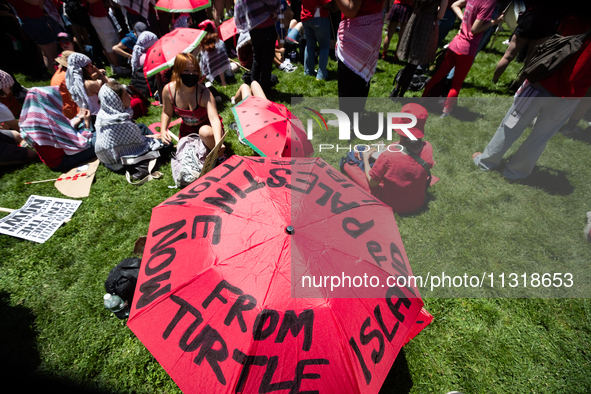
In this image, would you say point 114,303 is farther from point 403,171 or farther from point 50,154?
point 403,171

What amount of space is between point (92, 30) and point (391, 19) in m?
8.36

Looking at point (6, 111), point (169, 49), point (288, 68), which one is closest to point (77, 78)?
point (6, 111)

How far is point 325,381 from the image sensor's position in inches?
60.0

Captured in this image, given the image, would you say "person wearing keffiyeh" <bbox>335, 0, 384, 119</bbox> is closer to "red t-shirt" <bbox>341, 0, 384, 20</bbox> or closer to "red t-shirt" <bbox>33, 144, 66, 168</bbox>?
"red t-shirt" <bbox>341, 0, 384, 20</bbox>

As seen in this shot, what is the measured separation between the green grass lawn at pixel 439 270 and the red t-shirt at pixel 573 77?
1.60 meters

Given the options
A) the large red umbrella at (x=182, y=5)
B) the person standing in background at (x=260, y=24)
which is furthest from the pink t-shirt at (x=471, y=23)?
the large red umbrella at (x=182, y=5)

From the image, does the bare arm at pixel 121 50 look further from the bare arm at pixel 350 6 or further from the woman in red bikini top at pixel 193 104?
the bare arm at pixel 350 6

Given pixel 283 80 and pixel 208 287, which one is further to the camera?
pixel 283 80

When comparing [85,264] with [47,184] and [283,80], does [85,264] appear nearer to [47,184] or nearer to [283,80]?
[47,184]

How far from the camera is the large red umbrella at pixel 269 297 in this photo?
1.52 meters

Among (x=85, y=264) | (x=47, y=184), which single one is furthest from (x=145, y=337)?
(x=47, y=184)

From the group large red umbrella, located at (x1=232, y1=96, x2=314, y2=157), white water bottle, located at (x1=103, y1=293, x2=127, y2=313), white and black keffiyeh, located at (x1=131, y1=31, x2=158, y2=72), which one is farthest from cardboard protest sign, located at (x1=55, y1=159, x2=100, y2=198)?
white and black keffiyeh, located at (x1=131, y1=31, x2=158, y2=72)

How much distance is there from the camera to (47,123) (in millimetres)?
4258

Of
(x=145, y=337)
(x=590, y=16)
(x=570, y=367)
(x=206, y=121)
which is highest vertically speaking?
(x=590, y=16)
